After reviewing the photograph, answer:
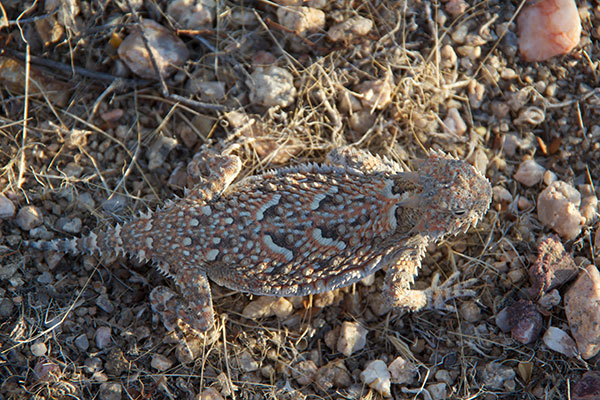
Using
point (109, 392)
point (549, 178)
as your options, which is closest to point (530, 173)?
point (549, 178)

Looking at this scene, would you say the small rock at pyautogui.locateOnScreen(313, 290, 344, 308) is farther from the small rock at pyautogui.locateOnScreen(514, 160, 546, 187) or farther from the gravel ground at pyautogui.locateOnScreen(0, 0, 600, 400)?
the small rock at pyautogui.locateOnScreen(514, 160, 546, 187)

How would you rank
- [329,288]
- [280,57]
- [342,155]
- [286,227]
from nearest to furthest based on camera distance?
[286,227] < [329,288] < [342,155] < [280,57]

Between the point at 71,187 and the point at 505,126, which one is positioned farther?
the point at 505,126

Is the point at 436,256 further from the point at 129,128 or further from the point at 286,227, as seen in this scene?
the point at 129,128

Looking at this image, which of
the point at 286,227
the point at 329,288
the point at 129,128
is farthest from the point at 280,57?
the point at 329,288

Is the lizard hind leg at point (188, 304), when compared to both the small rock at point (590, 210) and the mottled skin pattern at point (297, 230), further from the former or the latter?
the small rock at point (590, 210)

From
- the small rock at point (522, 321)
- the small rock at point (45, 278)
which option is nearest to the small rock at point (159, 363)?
the small rock at point (45, 278)

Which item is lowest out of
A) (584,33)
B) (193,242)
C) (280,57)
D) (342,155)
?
(193,242)

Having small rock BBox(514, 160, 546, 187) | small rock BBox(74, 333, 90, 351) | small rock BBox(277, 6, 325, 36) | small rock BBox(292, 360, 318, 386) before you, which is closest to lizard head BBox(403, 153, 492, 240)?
small rock BBox(514, 160, 546, 187)
